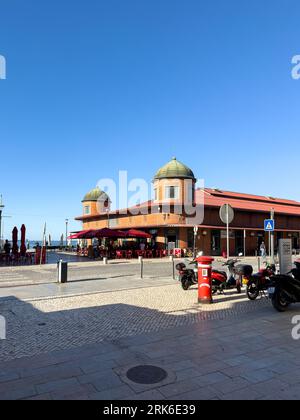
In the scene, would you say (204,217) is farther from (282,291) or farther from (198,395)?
(198,395)

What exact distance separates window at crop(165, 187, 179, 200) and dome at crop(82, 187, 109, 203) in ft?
69.4

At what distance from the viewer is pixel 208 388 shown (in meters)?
4.27

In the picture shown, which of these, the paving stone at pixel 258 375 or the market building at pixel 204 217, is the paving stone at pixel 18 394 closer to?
the paving stone at pixel 258 375

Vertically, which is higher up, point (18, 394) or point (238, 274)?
point (238, 274)

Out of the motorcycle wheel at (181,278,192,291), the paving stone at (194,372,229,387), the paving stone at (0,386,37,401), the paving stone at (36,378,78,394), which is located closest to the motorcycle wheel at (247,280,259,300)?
the motorcycle wheel at (181,278,192,291)

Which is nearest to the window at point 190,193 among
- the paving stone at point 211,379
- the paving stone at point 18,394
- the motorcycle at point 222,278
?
the motorcycle at point 222,278

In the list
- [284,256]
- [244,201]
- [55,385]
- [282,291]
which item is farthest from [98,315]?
[244,201]

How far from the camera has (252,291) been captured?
10422mm

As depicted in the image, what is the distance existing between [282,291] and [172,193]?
3041 cm

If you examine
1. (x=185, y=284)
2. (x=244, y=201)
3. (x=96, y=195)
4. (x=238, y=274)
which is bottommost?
(x=185, y=284)

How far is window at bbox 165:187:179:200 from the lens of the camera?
38.6 metres

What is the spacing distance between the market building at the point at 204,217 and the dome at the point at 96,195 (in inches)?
469

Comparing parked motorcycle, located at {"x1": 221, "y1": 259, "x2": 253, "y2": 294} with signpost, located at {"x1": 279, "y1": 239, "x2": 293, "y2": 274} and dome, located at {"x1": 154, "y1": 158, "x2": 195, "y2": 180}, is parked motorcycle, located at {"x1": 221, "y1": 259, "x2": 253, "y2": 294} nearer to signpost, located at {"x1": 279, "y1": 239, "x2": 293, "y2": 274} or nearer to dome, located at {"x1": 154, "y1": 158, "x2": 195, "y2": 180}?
signpost, located at {"x1": 279, "y1": 239, "x2": 293, "y2": 274}
